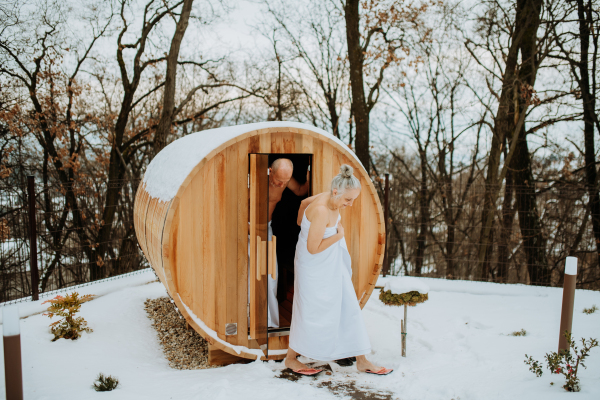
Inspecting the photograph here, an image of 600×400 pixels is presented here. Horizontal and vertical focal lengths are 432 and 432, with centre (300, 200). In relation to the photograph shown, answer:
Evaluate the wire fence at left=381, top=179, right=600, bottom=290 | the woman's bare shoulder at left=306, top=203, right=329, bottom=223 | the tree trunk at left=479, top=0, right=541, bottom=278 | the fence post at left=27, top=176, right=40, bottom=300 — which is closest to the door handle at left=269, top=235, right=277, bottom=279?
the woman's bare shoulder at left=306, top=203, right=329, bottom=223

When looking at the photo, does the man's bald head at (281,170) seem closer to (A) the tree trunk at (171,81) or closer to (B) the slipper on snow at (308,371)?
(B) the slipper on snow at (308,371)

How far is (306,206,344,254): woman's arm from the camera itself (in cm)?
370

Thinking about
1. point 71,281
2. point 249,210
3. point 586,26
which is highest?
point 586,26

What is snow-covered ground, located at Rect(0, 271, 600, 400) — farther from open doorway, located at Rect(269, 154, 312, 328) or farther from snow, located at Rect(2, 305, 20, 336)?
snow, located at Rect(2, 305, 20, 336)

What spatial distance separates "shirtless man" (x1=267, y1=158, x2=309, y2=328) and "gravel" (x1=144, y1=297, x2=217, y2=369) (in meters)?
0.83

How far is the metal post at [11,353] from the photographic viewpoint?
266cm

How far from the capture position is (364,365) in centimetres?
396

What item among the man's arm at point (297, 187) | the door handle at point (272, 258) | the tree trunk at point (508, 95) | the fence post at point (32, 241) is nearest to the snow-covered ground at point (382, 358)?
the fence post at point (32, 241)

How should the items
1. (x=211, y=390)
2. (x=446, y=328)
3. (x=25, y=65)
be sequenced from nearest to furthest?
(x=211, y=390), (x=446, y=328), (x=25, y=65)

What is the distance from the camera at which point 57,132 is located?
12.1 metres

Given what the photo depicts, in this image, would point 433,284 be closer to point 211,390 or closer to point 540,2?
point 211,390

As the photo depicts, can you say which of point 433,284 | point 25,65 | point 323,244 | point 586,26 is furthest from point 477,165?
point 25,65

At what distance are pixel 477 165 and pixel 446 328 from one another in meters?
11.0

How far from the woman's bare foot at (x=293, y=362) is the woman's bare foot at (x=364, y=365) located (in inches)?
18.8
